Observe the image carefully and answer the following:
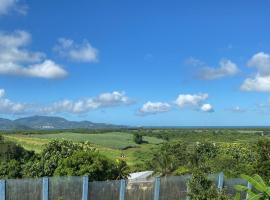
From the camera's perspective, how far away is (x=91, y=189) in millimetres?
22250

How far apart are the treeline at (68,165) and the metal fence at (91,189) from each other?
15.7 metres

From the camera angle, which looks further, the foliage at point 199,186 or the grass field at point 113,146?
the grass field at point 113,146

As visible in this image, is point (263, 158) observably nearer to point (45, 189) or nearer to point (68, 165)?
point (68, 165)

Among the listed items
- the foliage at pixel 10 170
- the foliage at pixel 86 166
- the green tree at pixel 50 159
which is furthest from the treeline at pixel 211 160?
the foliage at pixel 10 170

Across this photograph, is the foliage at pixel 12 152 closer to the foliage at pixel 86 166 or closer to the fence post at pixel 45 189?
the foliage at pixel 86 166

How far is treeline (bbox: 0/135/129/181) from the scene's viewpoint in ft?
132

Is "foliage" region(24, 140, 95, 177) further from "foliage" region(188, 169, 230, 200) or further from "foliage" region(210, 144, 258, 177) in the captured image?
"foliage" region(188, 169, 230, 200)

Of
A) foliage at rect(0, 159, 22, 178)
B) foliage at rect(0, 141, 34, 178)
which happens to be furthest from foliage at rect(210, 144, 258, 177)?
foliage at rect(0, 141, 34, 178)

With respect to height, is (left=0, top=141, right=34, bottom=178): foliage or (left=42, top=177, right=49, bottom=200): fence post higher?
(left=42, top=177, right=49, bottom=200): fence post

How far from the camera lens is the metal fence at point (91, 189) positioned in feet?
67.9

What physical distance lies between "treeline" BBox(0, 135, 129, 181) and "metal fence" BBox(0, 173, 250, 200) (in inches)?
618

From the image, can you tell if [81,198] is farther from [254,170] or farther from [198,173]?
[254,170]

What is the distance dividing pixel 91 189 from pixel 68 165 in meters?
18.2

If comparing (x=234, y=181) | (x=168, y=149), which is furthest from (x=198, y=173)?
(x=168, y=149)
